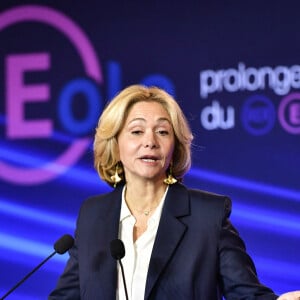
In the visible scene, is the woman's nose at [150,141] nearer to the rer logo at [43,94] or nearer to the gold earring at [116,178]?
the gold earring at [116,178]

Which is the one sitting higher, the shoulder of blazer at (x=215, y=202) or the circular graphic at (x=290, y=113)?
the circular graphic at (x=290, y=113)

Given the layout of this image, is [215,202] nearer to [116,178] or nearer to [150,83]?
[116,178]

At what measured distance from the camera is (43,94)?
441cm

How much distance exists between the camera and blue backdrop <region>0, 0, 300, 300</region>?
3.93m

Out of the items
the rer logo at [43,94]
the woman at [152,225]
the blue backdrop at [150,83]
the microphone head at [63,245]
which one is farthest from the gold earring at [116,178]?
the rer logo at [43,94]

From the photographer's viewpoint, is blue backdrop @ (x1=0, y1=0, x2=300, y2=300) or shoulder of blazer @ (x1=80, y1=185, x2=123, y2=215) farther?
blue backdrop @ (x1=0, y1=0, x2=300, y2=300)

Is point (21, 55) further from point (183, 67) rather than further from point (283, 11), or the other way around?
point (283, 11)

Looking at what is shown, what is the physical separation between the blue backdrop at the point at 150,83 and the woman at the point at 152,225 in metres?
1.50

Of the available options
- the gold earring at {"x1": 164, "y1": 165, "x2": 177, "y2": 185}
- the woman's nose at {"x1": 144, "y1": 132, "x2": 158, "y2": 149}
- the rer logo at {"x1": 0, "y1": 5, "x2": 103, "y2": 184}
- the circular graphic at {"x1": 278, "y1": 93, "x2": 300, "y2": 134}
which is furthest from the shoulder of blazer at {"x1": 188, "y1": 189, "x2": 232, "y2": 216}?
the rer logo at {"x1": 0, "y1": 5, "x2": 103, "y2": 184}

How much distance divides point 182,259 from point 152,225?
0.18 meters

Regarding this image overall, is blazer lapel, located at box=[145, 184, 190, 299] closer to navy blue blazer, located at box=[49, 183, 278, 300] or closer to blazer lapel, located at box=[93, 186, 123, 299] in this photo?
navy blue blazer, located at box=[49, 183, 278, 300]

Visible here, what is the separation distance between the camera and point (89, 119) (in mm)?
4320

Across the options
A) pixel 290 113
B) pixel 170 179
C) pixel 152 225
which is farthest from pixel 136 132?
pixel 290 113

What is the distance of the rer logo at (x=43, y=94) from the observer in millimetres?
4340
